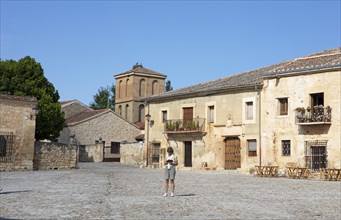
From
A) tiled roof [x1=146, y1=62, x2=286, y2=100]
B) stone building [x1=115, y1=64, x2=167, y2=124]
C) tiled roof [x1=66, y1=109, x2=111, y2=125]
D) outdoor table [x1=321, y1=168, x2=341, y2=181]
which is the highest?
stone building [x1=115, y1=64, x2=167, y2=124]

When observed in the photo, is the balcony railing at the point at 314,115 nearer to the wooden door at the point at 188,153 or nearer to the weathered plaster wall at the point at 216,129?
the weathered plaster wall at the point at 216,129

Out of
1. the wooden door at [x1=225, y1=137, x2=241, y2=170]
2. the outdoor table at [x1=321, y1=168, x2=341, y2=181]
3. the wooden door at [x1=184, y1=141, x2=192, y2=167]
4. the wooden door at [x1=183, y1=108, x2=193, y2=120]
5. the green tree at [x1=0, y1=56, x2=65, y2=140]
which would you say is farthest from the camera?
the green tree at [x1=0, y1=56, x2=65, y2=140]

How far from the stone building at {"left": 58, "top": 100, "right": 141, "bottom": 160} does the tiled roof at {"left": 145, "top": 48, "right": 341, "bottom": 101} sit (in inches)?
506

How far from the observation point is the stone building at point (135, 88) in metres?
60.1

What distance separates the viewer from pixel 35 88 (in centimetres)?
3666

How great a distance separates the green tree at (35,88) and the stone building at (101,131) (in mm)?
6803

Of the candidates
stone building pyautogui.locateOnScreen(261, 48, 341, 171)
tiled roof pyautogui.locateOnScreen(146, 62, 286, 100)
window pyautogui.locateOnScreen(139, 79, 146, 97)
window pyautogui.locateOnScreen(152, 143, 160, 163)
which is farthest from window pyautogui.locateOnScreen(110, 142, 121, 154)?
stone building pyautogui.locateOnScreen(261, 48, 341, 171)

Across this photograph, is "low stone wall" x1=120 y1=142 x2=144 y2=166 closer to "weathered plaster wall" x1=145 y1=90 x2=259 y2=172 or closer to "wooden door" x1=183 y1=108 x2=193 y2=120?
"weathered plaster wall" x1=145 y1=90 x2=259 y2=172

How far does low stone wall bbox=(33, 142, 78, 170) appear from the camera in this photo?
2786 cm

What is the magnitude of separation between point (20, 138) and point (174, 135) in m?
11.2

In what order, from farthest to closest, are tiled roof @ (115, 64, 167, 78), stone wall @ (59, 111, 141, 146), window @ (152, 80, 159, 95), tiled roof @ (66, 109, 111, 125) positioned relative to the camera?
window @ (152, 80, 159, 95) < tiled roof @ (115, 64, 167, 78) < tiled roof @ (66, 109, 111, 125) < stone wall @ (59, 111, 141, 146)

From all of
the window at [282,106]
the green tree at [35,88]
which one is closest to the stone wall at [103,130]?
the green tree at [35,88]

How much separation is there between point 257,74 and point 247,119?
3.80 meters

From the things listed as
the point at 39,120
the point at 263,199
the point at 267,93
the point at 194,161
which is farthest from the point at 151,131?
the point at 263,199
